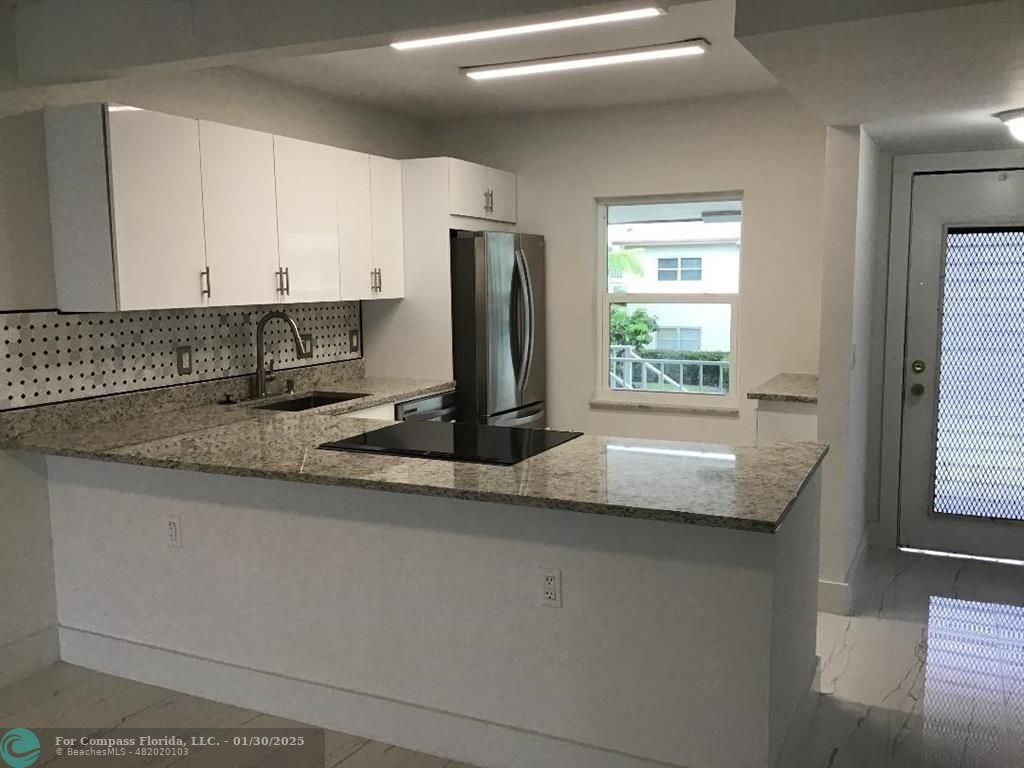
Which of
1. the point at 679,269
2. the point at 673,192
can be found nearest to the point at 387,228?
the point at 673,192

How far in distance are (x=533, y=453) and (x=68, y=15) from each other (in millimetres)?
2274

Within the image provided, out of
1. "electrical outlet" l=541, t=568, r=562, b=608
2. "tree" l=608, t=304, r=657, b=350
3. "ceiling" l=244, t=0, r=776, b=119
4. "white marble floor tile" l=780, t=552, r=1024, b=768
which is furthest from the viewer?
"tree" l=608, t=304, r=657, b=350

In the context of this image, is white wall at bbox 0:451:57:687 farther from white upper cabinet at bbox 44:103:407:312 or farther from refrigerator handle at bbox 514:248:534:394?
refrigerator handle at bbox 514:248:534:394

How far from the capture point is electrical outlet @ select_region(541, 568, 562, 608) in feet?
8.00

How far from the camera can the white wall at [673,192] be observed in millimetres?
4719

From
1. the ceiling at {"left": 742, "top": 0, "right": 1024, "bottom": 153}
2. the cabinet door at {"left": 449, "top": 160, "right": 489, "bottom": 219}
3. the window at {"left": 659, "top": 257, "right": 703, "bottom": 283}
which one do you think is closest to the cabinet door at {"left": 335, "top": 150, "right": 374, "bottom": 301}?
the cabinet door at {"left": 449, "top": 160, "right": 489, "bottom": 219}

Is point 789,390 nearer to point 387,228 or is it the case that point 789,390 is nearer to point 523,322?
point 523,322

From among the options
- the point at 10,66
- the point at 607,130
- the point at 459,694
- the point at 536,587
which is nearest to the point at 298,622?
the point at 459,694

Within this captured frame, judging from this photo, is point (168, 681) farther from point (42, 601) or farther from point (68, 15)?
point (68, 15)

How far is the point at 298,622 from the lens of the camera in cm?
286

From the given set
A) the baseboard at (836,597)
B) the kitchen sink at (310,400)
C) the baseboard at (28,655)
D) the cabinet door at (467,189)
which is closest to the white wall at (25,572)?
the baseboard at (28,655)

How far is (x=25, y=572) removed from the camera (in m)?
3.24

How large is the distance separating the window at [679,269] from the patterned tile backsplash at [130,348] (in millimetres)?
2010

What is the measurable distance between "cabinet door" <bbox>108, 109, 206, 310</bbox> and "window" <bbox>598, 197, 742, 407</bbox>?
2635mm
